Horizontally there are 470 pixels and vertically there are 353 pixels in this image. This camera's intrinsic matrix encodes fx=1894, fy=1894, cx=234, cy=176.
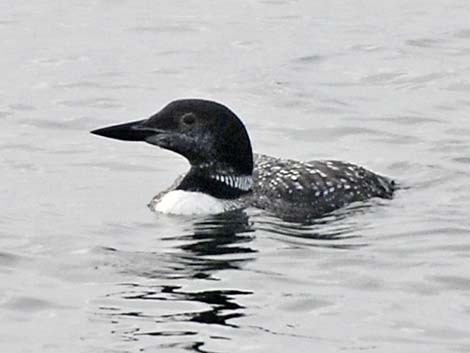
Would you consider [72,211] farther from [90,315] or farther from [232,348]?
[232,348]

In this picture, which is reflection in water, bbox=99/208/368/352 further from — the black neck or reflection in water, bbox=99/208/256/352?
the black neck

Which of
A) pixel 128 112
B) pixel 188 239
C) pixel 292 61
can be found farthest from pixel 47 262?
pixel 292 61

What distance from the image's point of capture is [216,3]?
20.6 meters

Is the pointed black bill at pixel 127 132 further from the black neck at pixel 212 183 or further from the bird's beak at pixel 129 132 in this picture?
the black neck at pixel 212 183

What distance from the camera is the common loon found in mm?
12969

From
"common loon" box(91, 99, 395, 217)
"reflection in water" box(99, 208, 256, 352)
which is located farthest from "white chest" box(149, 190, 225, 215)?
"reflection in water" box(99, 208, 256, 352)

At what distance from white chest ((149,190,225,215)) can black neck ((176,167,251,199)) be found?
5cm

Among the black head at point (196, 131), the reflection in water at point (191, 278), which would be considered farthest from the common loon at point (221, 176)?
the reflection in water at point (191, 278)

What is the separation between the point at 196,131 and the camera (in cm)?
1304

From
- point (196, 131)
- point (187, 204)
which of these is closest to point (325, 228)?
point (187, 204)

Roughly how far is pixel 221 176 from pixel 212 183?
0.26ft

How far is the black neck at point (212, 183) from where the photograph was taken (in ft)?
43.0

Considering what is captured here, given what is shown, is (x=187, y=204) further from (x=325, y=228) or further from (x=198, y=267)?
(x=198, y=267)

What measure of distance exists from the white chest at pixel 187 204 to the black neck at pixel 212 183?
54 mm
